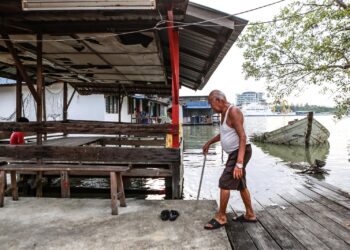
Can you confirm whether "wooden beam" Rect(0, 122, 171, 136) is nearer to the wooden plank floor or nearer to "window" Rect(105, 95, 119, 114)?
the wooden plank floor

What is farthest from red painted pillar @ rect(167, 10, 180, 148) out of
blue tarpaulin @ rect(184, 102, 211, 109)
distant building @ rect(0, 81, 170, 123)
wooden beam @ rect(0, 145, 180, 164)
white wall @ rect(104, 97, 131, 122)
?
blue tarpaulin @ rect(184, 102, 211, 109)

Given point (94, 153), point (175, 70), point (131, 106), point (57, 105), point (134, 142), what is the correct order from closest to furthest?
point (94, 153) < point (175, 70) < point (134, 142) < point (57, 105) < point (131, 106)

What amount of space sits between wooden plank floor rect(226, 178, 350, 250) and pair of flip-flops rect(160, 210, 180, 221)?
75cm

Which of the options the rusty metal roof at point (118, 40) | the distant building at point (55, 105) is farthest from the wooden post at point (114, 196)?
the distant building at point (55, 105)

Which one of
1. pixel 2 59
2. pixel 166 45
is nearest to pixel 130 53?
pixel 166 45

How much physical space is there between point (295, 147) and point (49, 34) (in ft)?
78.6

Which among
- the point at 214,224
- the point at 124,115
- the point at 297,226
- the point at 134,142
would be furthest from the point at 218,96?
the point at 124,115

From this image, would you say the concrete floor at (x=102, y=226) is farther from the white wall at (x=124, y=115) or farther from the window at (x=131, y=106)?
the window at (x=131, y=106)

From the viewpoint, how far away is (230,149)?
436 cm

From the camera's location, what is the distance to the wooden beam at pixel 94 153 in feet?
20.4

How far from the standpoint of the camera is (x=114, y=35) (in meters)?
6.36

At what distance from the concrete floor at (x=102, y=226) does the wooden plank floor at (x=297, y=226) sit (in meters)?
0.46

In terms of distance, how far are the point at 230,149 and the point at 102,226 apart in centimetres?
202

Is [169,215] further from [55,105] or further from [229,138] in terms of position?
[55,105]
